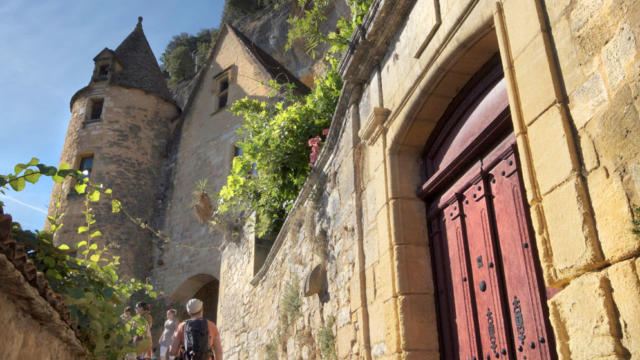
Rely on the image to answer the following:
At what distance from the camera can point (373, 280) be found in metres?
3.70

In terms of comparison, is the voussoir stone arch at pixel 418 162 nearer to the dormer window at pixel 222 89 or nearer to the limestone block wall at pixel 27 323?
the limestone block wall at pixel 27 323

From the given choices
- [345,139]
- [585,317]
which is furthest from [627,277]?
[345,139]

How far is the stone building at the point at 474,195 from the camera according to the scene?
1.80m

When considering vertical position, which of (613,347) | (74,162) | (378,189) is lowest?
(613,347)

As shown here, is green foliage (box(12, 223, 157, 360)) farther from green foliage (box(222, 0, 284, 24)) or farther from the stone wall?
green foliage (box(222, 0, 284, 24))

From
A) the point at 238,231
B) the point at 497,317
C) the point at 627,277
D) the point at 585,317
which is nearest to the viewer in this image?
the point at 627,277

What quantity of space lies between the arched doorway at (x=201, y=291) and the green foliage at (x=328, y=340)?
10.3 metres

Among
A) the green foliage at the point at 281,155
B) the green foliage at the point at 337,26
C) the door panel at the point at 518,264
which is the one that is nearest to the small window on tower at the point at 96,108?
the green foliage at the point at 281,155

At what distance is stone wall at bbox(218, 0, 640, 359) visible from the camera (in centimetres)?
177

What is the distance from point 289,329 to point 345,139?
2065mm

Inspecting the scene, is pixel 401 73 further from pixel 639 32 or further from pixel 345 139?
pixel 639 32

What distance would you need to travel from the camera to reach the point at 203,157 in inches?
608

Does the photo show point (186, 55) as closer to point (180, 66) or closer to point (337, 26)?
point (180, 66)

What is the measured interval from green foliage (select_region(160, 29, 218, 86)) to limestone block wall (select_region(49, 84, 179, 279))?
29.5 ft
